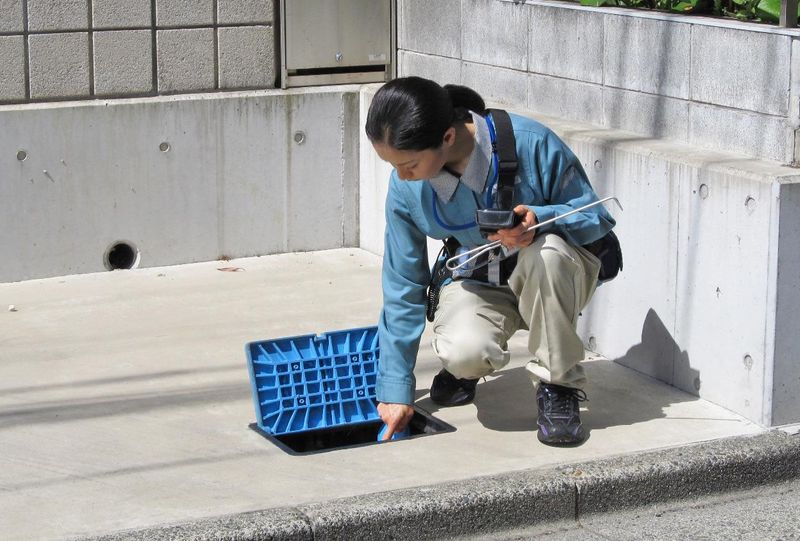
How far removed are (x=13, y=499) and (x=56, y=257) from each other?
255 cm

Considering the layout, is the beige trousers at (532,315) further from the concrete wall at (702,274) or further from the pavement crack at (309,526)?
the pavement crack at (309,526)

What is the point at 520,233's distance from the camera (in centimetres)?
385

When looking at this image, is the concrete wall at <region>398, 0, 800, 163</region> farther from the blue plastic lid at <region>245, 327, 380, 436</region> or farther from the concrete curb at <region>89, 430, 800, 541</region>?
the blue plastic lid at <region>245, 327, 380, 436</region>

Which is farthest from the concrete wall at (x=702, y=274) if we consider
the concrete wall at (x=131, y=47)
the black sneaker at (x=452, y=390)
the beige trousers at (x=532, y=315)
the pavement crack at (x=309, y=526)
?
the concrete wall at (x=131, y=47)

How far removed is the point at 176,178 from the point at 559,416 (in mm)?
2804

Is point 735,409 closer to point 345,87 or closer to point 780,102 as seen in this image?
point 780,102

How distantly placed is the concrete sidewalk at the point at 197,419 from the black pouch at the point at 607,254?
1.61 ft

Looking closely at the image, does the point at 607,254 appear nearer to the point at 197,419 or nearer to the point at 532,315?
the point at 532,315

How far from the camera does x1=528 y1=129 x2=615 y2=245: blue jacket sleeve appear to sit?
156 inches

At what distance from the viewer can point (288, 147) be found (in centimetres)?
643

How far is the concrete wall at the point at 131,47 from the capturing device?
5.90 m

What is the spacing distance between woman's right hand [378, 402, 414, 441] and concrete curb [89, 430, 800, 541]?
50cm

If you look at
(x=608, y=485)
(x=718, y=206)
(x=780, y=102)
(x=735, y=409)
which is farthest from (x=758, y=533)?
(x=780, y=102)

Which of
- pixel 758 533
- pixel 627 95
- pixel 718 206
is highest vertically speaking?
pixel 627 95
